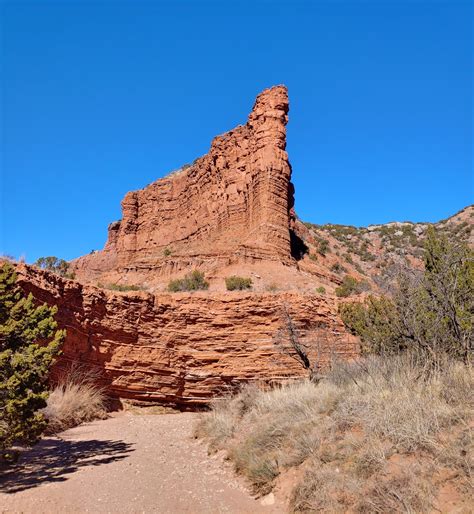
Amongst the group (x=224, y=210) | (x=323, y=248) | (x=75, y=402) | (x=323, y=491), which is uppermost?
(x=224, y=210)

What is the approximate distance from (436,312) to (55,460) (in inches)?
293

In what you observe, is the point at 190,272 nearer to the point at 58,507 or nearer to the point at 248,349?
the point at 248,349

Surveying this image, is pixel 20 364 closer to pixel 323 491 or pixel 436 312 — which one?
pixel 323 491

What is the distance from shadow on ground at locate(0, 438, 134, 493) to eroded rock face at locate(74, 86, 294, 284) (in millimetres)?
24767

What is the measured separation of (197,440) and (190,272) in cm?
2503

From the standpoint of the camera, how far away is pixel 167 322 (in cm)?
1484

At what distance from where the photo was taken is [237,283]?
28500 millimetres

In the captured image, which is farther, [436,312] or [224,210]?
[224,210]

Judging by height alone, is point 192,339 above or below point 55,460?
above

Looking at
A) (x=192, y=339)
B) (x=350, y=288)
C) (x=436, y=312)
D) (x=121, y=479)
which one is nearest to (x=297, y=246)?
(x=350, y=288)

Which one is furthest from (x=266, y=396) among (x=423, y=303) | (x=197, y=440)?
(x=423, y=303)

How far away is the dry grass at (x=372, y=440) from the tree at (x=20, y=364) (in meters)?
3.45

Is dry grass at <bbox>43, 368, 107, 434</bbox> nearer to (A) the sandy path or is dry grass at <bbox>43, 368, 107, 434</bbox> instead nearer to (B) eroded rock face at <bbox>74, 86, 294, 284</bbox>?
(A) the sandy path

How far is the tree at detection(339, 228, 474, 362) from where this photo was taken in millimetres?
7180
